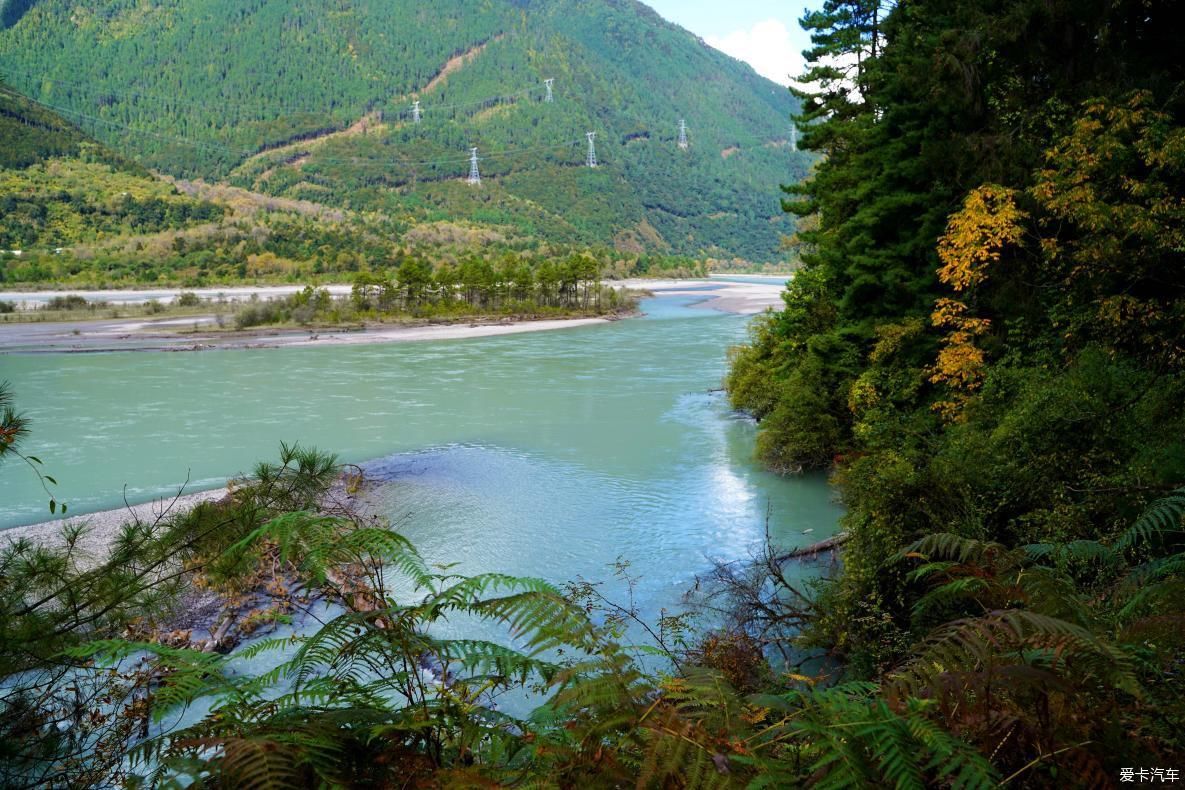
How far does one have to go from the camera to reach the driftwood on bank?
10781 mm

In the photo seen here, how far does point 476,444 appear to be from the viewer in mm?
19703

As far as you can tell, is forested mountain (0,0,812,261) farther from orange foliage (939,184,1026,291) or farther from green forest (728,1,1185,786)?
orange foliage (939,184,1026,291)

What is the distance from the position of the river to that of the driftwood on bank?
98 centimetres

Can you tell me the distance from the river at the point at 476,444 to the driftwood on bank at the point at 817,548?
0.98 m

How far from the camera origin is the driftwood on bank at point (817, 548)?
10781 mm

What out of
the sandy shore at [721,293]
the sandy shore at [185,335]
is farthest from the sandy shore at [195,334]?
the sandy shore at [721,293]

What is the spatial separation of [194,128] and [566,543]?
198 meters

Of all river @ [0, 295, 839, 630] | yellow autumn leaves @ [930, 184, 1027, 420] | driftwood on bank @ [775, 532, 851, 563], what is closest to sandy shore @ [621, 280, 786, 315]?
river @ [0, 295, 839, 630]

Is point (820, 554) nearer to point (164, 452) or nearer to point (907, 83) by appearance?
point (907, 83)

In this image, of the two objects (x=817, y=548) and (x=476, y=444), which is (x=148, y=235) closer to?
(x=476, y=444)

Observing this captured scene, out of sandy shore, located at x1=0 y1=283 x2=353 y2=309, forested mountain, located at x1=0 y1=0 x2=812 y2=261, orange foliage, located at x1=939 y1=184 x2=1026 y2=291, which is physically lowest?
orange foliage, located at x1=939 y1=184 x2=1026 y2=291

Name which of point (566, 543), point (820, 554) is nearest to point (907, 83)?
point (820, 554)

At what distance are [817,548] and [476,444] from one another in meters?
10.8

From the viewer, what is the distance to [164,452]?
63.3 ft
